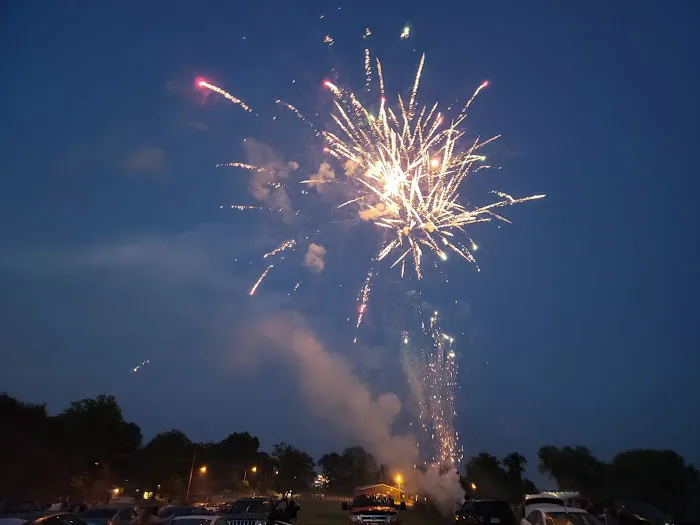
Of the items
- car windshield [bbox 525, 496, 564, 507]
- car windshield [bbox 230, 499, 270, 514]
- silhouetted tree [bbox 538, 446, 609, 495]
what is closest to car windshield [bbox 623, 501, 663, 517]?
car windshield [bbox 525, 496, 564, 507]

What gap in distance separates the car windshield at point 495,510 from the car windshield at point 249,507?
8347mm

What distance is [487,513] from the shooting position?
1619cm

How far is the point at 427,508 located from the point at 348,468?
414 ft

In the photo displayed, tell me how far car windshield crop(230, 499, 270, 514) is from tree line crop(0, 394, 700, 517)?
3412cm

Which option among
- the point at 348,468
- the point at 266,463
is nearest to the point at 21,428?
the point at 266,463

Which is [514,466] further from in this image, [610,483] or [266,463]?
[266,463]

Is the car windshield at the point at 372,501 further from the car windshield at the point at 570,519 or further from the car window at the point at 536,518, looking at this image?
the car windshield at the point at 570,519

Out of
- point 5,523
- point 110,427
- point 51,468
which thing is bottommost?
point 5,523

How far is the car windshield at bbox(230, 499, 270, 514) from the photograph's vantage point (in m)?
20.1

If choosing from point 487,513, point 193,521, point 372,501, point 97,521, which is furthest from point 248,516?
point 487,513

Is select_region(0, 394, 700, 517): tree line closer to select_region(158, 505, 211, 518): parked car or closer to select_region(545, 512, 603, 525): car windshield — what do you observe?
select_region(158, 505, 211, 518): parked car

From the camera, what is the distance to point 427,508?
1654 inches

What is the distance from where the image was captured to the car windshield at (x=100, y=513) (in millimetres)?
19223

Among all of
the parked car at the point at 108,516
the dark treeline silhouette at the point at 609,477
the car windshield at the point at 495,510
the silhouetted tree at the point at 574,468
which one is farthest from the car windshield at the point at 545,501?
the silhouetted tree at the point at 574,468
